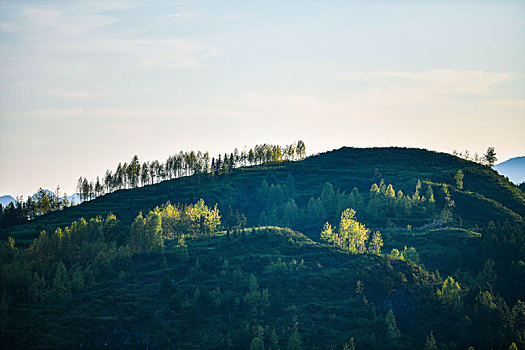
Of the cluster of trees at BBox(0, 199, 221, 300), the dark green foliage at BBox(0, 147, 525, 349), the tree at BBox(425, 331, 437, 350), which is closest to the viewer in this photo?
the tree at BBox(425, 331, 437, 350)

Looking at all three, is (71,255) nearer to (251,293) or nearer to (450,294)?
(251,293)

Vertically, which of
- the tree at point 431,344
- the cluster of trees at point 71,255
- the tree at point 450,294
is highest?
the cluster of trees at point 71,255

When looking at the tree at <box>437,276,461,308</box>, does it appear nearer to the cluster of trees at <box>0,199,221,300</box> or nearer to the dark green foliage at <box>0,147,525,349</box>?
the dark green foliage at <box>0,147,525,349</box>

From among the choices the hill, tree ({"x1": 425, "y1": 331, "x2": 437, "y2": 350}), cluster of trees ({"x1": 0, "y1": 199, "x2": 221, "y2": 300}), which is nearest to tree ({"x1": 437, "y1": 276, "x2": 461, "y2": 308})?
the hill

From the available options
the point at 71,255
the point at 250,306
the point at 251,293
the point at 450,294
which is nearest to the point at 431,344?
the point at 450,294

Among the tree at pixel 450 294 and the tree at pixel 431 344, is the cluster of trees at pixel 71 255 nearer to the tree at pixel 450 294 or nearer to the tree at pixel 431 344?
the tree at pixel 450 294

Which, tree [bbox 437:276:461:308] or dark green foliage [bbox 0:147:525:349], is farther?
tree [bbox 437:276:461:308]

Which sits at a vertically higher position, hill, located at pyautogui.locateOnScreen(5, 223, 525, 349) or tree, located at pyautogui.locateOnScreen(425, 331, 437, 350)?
hill, located at pyautogui.locateOnScreen(5, 223, 525, 349)

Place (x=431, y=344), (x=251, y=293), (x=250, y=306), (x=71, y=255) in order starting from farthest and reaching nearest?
(x=71, y=255) < (x=251, y=293) < (x=250, y=306) < (x=431, y=344)

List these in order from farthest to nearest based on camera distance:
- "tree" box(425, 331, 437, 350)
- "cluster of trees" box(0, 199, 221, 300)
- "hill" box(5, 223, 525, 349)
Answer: "cluster of trees" box(0, 199, 221, 300) → "hill" box(5, 223, 525, 349) → "tree" box(425, 331, 437, 350)

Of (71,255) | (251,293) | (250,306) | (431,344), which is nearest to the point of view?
(431,344)

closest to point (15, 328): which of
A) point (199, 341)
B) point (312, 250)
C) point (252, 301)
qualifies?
point (199, 341)

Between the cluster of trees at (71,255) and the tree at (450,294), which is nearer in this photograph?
the tree at (450,294)

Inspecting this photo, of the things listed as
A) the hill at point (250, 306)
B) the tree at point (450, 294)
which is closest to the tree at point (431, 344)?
the hill at point (250, 306)
